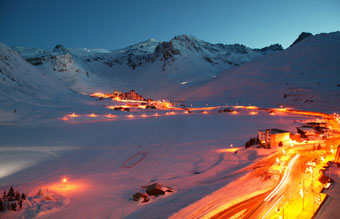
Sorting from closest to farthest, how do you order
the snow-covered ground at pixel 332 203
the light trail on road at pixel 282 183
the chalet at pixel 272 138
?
the snow-covered ground at pixel 332 203, the light trail on road at pixel 282 183, the chalet at pixel 272 138

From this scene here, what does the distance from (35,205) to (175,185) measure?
7.36 metres

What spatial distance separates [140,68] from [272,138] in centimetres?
13078

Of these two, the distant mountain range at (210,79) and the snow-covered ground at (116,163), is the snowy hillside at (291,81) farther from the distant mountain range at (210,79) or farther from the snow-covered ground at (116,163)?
the snow-covered ground at (116,163)

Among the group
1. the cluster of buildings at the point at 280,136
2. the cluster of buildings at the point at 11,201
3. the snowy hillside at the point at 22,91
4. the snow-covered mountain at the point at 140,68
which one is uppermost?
the snow-covered mountain at the point at 140,68

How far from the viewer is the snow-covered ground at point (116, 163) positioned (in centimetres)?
1177

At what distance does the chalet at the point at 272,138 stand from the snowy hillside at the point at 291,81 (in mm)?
29979

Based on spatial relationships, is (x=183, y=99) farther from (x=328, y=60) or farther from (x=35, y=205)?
(x=35, y=205)

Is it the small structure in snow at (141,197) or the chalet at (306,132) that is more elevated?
the chalet at (306,132)

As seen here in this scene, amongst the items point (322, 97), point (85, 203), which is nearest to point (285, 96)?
point (322, 97)

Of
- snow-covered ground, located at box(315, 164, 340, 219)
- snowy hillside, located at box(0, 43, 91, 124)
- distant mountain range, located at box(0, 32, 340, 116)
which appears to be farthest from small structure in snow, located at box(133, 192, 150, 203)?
distant mountain range, located at box(0, 32, 340, 116)

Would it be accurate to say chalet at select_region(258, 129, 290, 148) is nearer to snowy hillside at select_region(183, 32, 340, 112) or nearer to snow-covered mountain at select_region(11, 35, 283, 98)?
snowy hillside at select_region(183, 32, 340, 112)

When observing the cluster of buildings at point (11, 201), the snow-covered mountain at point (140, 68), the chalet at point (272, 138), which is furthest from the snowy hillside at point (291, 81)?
the cluster of buildings at point (11, 201)

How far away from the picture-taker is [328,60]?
65.9 metres

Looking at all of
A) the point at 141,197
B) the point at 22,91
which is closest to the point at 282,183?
the point at 141,197
